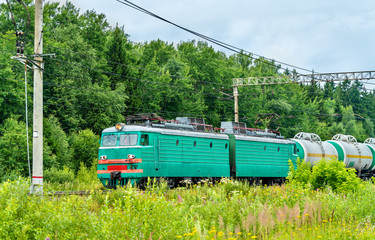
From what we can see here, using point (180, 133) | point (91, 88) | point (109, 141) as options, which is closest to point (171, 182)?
point (180, 133)

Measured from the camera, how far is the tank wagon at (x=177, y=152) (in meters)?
22.4

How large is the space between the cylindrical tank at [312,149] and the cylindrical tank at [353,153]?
36.3 inches

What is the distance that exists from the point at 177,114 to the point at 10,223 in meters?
53.8

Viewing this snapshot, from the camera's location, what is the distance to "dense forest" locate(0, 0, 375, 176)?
4078 centimetres

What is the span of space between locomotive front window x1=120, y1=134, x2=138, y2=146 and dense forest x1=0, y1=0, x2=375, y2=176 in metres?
14.1

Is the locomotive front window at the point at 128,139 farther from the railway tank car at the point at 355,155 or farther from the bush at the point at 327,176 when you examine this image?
the railway tank car at the point at 355,155

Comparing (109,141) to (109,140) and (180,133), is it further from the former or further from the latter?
(180,133)

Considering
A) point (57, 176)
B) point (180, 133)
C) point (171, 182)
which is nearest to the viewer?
point (171, 182)

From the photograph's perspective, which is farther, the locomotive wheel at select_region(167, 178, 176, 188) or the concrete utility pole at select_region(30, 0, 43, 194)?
Result: the locomotive wheel at select_region(167, 178, 176, 188)

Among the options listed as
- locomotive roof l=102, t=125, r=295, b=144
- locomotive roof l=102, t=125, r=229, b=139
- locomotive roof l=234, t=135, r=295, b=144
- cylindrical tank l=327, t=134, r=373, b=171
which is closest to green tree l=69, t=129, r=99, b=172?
locomotive roof l=234, t=135, r=295, b=144

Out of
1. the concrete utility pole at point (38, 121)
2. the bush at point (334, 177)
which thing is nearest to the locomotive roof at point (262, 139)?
the bush at point (334, 177)

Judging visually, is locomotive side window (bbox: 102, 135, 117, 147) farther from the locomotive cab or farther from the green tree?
the green tree

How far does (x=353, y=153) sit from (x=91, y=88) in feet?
87.6

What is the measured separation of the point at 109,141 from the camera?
77.5 feet
